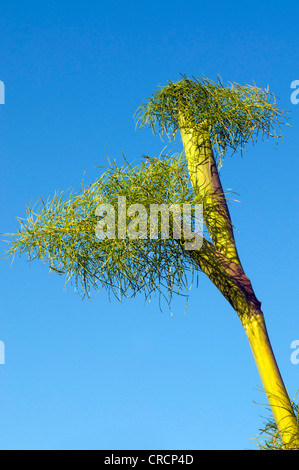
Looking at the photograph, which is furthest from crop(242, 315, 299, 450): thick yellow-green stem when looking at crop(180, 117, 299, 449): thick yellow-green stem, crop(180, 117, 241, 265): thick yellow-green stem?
crop(180, 117, 241, 265): thick yellow-green stem

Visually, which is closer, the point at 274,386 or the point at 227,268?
the point at 274,386

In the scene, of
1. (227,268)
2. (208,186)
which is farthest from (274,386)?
(208,186)

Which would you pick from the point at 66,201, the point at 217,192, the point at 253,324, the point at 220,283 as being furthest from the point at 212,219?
the point at 66,201

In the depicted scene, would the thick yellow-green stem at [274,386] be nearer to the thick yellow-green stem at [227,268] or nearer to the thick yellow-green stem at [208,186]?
the thick yellow-green stem at [227,268]

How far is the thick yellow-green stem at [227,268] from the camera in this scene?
9.84ft

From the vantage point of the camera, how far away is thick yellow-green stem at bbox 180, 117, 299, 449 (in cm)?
300

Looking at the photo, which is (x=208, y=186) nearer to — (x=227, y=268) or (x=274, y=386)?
(x=227, y=268)

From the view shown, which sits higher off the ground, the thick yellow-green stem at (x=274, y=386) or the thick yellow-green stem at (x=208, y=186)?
the thick yellow-green stem at (x=208, y=186)

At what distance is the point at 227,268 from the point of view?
3176mm

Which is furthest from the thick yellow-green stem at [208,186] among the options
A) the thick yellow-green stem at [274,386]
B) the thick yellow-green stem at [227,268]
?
the thick yellow-green stem at [274,386]

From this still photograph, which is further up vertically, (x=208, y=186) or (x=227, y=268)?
(x=208, y=186)
